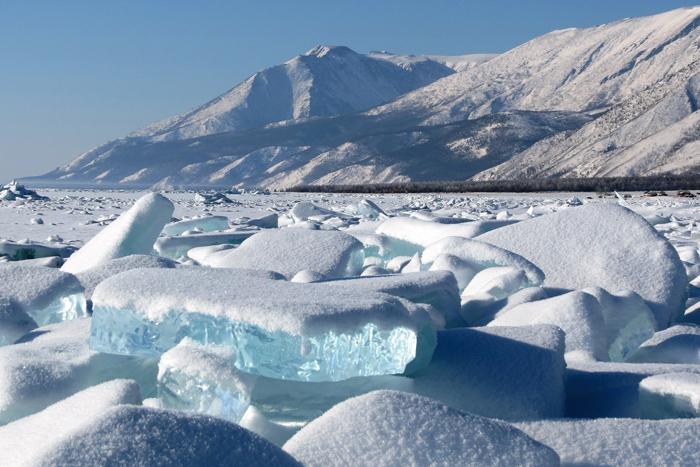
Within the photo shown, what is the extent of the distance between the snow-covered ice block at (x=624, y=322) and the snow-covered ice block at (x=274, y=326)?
3.71ft

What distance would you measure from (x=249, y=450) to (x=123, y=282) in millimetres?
972

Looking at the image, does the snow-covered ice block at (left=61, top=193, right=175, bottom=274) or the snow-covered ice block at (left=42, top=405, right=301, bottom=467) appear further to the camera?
the snow-covered ice block at (left=61, top=193, right=175, bottom=274)

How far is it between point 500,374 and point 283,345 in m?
0.63

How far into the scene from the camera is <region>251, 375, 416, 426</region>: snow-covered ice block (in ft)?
5.84

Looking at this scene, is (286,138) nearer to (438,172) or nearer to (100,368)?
(438,172)

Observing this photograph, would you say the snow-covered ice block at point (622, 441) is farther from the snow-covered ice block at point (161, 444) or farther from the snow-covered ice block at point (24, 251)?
the snow-covered ice block at point (24, 251)

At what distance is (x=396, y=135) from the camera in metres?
104

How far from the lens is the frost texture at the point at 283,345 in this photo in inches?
66.6

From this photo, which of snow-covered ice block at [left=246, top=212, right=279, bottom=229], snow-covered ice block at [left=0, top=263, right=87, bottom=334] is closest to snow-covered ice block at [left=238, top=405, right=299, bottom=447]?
snow-covered ice block at [left=0, top=263, right=87, bottom=334]

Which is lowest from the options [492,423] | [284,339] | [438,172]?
Answer: [438,172]

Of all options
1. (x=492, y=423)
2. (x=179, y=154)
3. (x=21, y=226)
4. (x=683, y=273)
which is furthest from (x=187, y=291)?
(x=179, y=154)

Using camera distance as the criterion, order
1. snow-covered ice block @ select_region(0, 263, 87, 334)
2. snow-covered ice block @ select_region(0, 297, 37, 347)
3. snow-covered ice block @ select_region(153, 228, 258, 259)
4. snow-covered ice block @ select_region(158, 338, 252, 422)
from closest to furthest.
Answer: snow-covered ice block @ select_region(158, 338, 252, 422) → snow-covered ice block @ select_region(0, 297, 37, 347) → snow-covered ice block @ select_region(0, 263, 87, 334) → snow-covered ice block @ select_region(153, 228, 258, 259)

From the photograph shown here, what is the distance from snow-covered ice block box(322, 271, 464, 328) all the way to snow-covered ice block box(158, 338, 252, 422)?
71 centimetres

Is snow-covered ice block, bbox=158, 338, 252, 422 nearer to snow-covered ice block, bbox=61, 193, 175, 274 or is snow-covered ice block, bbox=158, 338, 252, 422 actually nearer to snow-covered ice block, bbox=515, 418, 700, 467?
snow-covered ice block, bbox=515, 418, 700, 467
